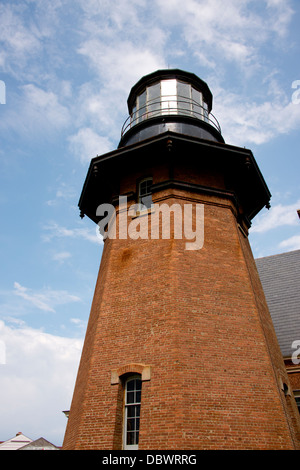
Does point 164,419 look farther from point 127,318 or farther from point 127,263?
point 127,263

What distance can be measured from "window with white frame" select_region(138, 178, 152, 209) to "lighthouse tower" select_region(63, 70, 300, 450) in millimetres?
38

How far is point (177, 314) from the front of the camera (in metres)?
7.70

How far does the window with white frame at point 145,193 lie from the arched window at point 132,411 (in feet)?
15.4

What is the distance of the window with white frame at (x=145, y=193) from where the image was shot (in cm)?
1019

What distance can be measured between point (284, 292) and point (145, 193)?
8728mm

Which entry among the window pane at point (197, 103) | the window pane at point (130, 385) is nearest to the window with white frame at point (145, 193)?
the window pane at point (197, 103)

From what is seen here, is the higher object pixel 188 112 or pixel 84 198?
pixel 188 112

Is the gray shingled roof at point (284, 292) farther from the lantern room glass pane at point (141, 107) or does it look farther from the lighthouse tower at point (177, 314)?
the lantern room glass pane at point (141, 107)

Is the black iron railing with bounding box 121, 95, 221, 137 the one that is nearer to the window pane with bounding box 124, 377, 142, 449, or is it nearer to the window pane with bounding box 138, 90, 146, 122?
the window pane with bounding box 138, 90, 146, 122

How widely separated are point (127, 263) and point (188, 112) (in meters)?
6.18

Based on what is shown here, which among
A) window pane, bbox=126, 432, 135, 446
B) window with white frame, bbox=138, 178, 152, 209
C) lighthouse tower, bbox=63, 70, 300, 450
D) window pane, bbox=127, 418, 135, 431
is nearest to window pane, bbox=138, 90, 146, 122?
lighthouse tower, bbox=63, 70, 300, 450

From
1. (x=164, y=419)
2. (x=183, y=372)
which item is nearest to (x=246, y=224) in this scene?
(x=183, y=372)

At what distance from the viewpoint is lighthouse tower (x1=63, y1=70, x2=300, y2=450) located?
22.3 ft
